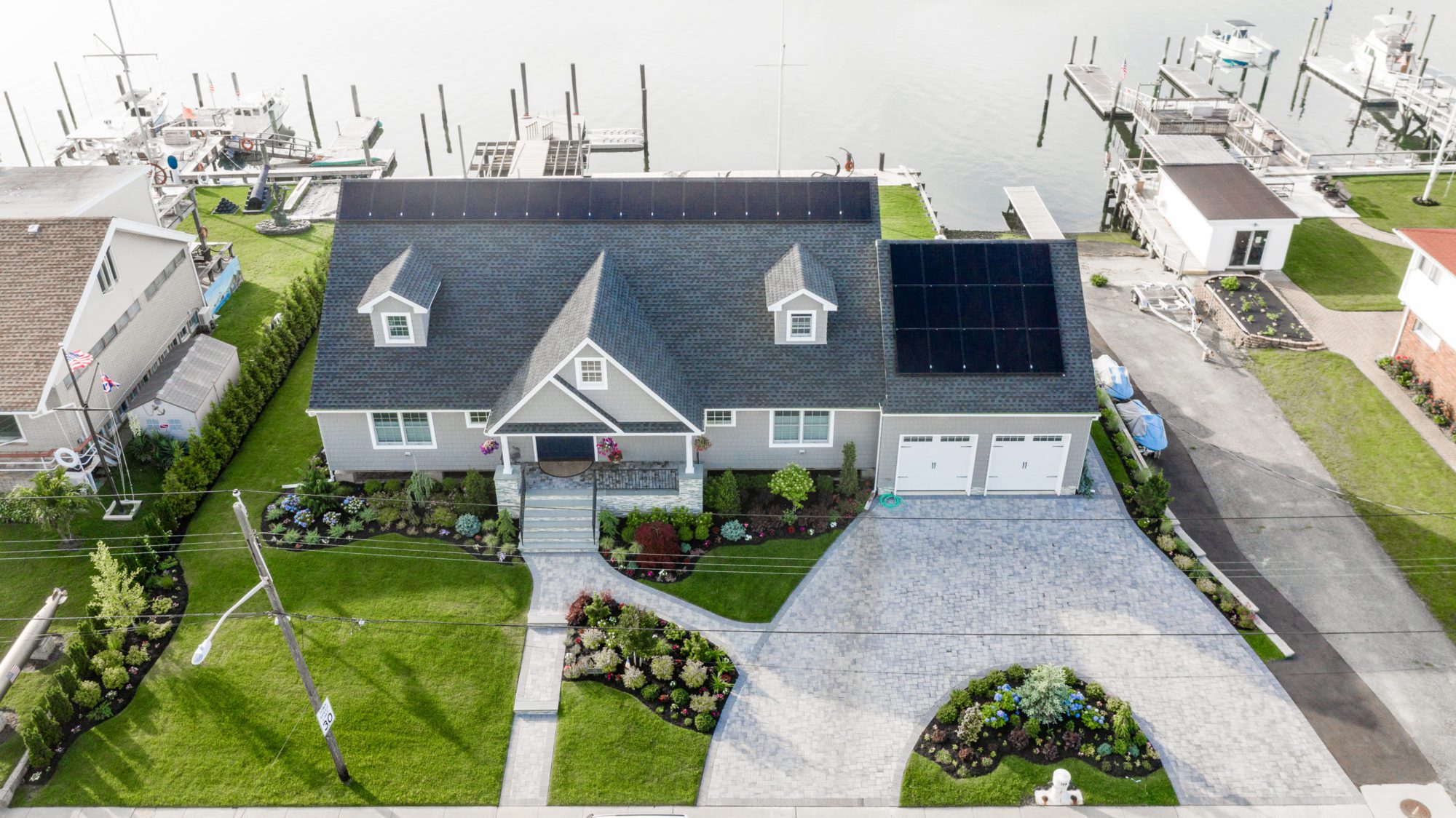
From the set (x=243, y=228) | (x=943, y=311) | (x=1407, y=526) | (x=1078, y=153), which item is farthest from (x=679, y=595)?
(x=1078, y=153)

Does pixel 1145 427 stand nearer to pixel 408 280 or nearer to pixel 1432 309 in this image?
pixel 1432 309

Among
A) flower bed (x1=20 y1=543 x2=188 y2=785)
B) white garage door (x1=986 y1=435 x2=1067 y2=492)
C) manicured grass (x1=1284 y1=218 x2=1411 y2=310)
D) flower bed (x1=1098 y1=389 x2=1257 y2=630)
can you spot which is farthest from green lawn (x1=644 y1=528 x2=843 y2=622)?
manicured grass (x1=1284 y1=218 x2=1411 y2=310)

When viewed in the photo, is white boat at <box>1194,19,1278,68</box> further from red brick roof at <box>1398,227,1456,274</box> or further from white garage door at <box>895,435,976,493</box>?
white garage door at <box>895,435,976,493</box>

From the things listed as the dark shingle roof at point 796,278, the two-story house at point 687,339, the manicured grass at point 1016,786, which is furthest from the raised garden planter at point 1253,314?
the manicured grass at point 1016,786

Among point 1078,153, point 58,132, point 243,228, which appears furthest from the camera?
point 58,132

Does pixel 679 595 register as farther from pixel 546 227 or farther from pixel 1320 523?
pixel 1320 523

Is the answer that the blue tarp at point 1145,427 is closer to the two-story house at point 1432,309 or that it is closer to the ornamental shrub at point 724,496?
the two-story house at point 1432,309
